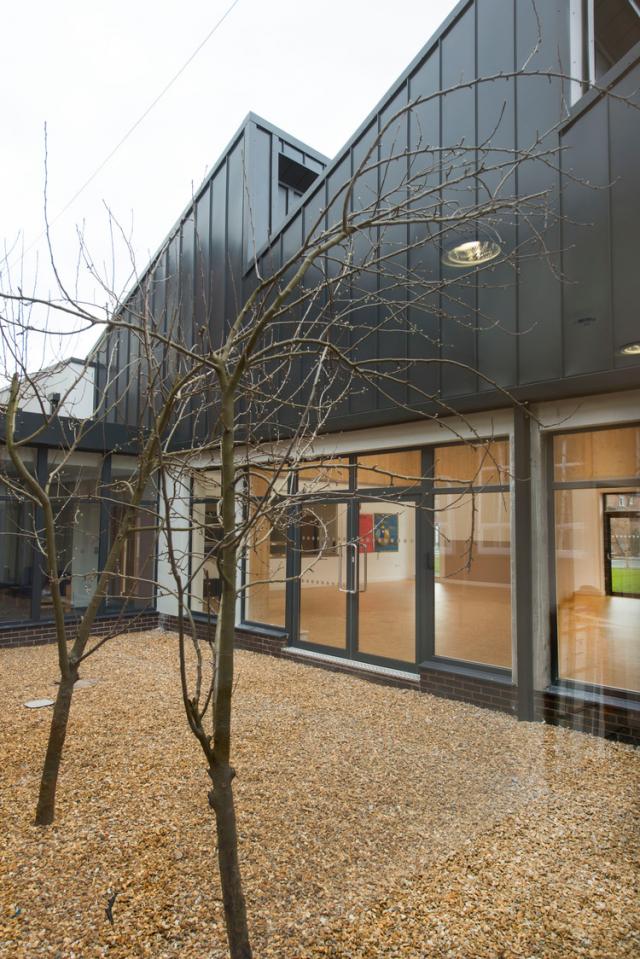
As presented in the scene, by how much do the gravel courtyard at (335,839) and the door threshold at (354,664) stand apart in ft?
2.91

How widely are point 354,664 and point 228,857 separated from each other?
5064 millimetres

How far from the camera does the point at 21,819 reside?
333 cm

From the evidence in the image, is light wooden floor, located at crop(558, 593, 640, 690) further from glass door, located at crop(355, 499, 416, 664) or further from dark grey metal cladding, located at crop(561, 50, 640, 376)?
dark grey metal cladding, located at crop(561, 50, 640, 376)

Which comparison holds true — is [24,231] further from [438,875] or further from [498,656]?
[498,656]

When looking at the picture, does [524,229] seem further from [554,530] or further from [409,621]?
[409,621]

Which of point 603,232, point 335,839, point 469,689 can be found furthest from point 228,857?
point 603,232

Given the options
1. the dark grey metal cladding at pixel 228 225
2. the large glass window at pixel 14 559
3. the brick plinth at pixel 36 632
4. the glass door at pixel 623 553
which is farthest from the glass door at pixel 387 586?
the large glass window at pixel 14 559

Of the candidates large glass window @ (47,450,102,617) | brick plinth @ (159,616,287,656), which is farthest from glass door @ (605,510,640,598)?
large glass window @ (47,450,102,617)

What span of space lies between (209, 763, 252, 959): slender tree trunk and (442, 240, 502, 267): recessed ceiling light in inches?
197

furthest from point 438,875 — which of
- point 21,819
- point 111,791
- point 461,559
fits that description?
point 461,559

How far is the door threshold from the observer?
6.44m

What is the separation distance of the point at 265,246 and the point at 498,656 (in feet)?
21.2

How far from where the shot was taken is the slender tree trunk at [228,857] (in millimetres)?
2023

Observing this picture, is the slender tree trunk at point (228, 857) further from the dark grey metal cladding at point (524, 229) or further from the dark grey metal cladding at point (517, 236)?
the dark grey metal cladding at point (524, 229)
